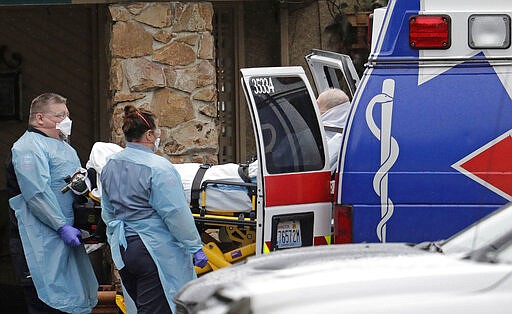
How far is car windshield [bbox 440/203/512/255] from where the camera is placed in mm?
4039

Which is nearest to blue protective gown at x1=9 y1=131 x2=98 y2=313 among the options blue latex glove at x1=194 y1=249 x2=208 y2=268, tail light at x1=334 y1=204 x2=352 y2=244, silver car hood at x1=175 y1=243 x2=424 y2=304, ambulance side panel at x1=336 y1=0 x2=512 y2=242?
blue latex glove at x1=194 y1=249 x2=208 y2=268

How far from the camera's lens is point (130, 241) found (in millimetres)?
6883

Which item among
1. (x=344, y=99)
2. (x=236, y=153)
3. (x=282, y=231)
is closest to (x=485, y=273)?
(x=282, y=231)

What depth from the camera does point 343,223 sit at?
223 inches

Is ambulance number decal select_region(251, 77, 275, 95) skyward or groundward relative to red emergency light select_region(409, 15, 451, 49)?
groundward

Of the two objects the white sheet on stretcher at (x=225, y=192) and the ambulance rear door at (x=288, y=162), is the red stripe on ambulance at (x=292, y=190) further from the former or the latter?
the white sheet on stretcher at (x=225, y=192)

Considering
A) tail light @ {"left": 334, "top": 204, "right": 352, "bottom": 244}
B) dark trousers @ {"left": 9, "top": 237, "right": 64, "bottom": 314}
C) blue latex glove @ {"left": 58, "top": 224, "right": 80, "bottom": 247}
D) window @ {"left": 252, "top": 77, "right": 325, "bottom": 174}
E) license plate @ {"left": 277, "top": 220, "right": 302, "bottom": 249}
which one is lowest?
dark trousers @ {"left": 9, "top": 237, "right": 64, "bottom": 314}

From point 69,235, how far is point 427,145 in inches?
109

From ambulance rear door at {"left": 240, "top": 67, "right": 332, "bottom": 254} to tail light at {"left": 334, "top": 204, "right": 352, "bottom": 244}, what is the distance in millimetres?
574

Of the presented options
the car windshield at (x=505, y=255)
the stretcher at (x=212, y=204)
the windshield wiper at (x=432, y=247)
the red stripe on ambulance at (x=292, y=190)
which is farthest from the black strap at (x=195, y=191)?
the car windshield at (x=505, y=255)

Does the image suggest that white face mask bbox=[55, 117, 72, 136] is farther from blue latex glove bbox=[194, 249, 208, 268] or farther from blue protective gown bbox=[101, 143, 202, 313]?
blue latex glove bbox=[194, 249, 208, 268]

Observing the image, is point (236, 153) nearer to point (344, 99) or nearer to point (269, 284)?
point (344, 99)

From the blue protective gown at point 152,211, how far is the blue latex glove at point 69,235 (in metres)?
0.52

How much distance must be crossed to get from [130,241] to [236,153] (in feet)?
13.4
